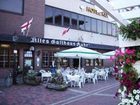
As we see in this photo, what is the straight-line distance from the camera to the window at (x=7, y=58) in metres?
20.4

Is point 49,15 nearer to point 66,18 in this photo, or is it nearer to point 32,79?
point 66,18

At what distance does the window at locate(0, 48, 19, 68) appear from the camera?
66.9ft

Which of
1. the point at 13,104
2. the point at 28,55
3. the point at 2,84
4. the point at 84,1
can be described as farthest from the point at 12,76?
the point at 84,1

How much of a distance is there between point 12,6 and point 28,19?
171 cm

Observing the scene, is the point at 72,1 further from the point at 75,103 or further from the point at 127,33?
the point at 127,33

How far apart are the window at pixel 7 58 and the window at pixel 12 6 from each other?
304 cm

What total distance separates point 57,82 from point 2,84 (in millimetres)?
3805

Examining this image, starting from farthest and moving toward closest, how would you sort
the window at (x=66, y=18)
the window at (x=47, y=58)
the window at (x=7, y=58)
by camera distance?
the window at (x=66, y=18) → the window at (x=47, y=58) → the window at (x=7, y=58)

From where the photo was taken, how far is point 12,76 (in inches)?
754

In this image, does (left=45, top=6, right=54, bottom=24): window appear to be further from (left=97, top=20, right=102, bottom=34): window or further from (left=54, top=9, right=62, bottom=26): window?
(left=97, top=20, right=102, bottom=34): window

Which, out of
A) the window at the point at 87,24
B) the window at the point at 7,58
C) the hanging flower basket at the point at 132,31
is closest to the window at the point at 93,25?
the window at the point at 87,24

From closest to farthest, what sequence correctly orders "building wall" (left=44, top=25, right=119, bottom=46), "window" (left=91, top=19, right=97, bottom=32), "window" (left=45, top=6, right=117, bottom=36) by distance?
"building wall" (left=44, top=25, right=119, bottom=46)
"window" (left=45, top=6, right=117, bottom=36)
"window" (left=91, top=19, right=97, bottom=32)

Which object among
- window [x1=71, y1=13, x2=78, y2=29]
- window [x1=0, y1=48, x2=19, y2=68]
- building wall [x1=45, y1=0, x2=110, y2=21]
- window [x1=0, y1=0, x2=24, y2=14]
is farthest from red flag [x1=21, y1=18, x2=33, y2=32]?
window [x1=71, y1=13, x2=78, y2=29]

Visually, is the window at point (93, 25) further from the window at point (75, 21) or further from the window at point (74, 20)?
the window at point (74, 20)
